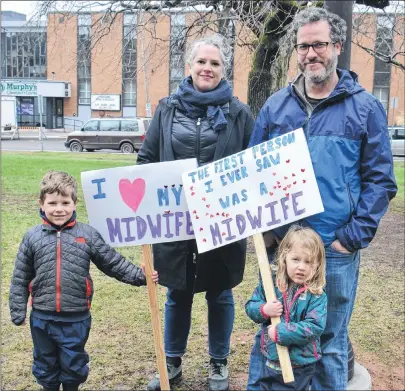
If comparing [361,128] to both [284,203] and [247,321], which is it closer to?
[284,203]

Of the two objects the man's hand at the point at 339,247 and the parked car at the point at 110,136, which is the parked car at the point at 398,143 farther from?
the man's hand at the point at 339,247

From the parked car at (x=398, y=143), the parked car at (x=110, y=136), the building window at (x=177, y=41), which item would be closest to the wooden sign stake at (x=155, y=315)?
the building window at (x=177, y=41)

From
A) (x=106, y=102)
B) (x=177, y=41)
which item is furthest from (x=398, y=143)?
(x=106, y=102)

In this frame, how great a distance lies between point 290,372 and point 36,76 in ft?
167

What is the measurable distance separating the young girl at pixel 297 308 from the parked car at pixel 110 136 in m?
24.0

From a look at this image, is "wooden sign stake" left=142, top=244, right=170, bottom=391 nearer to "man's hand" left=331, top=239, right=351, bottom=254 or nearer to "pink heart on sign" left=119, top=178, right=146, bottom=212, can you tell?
"pink heart on sign" left=119, top=178, right=146, bottom=212

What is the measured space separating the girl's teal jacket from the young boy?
0.67 m

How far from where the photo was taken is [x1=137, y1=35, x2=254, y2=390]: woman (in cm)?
324

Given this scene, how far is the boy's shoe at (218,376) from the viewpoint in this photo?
3602 mm

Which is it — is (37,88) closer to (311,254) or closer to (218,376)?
(218,376)

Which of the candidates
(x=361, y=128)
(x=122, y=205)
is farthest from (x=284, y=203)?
(x=122, y=205)

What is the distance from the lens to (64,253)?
3016 mm

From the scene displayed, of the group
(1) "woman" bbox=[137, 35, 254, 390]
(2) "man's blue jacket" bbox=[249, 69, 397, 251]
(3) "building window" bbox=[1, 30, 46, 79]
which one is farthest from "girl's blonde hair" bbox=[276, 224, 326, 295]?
(3) "building window" bbox=[1, 30, 46, 79]

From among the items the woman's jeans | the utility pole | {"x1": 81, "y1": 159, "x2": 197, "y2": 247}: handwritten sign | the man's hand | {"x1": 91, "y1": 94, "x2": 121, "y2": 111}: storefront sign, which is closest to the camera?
the man's hand
